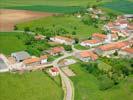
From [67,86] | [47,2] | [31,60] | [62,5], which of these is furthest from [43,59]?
[47,2]

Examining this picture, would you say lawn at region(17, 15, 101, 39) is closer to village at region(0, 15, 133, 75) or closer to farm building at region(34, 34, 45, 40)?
village at region(0, 15, 133, 75)

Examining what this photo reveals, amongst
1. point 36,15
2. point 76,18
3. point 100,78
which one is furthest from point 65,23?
point 100,78

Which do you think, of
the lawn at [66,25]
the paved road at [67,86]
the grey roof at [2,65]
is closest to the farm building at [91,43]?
the lawn at [66,25]

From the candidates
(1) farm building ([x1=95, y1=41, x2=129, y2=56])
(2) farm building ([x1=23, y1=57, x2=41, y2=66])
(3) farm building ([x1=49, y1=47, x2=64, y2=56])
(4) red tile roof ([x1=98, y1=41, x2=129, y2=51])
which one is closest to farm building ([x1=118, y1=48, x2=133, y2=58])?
(1) farm building ([x1=95, y1=41, x2=129, y2=56])

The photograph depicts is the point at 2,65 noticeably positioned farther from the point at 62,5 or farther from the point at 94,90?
the point at 62,5

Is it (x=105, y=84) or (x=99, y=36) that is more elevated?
(x=99, y=36)

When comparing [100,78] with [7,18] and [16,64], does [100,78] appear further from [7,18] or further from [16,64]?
[7,18]

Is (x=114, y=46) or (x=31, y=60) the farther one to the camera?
(x=114, y=46)

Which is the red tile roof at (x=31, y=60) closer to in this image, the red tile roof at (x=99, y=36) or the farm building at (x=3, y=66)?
the farm building at (x=3, y=66)
